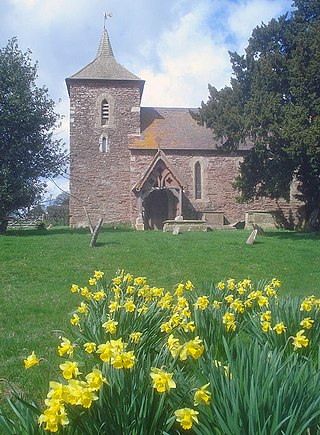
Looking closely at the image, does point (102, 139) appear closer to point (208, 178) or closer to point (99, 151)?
point (99, 151)

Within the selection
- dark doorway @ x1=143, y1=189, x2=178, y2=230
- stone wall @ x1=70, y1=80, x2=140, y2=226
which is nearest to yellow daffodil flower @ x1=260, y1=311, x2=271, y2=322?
stone wall @ x1=70, y1=80, x2=140, y2=226

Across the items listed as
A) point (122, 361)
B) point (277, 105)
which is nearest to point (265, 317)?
point (122, 361)

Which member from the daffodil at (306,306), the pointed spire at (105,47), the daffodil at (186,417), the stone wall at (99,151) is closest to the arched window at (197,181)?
the stone wall at (99,151)

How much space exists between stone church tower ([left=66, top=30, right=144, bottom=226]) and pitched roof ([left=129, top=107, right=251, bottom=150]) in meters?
0.97

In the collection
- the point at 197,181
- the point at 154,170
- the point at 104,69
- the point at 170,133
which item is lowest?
the point at 197,181

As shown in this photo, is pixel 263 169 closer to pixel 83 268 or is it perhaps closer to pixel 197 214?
pixel 197 214

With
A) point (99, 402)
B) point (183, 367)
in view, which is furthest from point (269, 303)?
point (99, 402)

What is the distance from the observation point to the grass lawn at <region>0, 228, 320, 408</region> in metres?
5.98

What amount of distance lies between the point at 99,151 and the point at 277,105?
559 inches

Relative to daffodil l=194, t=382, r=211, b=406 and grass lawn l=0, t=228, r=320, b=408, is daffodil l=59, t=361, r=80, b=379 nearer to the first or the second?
daffodil l=194, t=382, r=211, b=406

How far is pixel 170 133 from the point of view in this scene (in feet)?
104

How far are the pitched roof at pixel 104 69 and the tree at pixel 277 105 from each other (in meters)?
10.5

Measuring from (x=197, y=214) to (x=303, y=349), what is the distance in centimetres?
2593

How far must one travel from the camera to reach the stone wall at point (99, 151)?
30266mm
